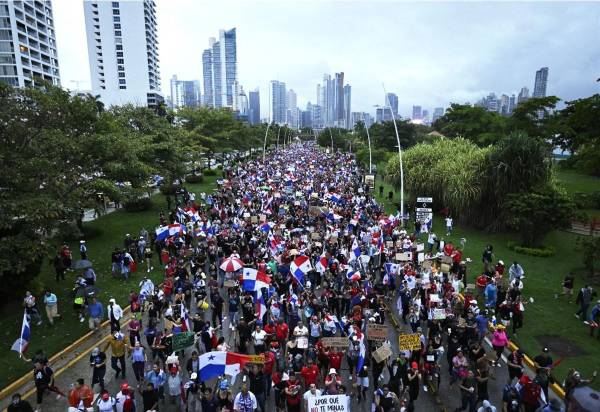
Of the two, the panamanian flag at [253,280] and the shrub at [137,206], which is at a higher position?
the panamanian flag at [253,280]

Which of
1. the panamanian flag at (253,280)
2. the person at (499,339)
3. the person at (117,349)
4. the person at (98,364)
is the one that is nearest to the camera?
the person at (98,364)

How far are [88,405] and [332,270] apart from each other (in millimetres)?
9960

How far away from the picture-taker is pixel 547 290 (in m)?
18.7

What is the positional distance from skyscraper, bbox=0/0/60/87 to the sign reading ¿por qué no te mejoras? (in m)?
79.8

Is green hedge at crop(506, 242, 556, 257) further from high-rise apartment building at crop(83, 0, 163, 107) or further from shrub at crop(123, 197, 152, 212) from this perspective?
high-rise apartment building at crop(83, 0, 163, 107)

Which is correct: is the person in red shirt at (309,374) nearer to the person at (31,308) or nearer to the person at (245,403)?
the person at (245,403)

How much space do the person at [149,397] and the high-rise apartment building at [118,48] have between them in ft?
416

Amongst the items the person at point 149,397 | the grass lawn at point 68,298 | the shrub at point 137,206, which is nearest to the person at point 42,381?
the grass lawn at point 68,298

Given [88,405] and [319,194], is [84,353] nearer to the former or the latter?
Result: [88,405]

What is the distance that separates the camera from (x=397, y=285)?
60.3ft

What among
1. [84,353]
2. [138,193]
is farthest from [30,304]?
[138,193]

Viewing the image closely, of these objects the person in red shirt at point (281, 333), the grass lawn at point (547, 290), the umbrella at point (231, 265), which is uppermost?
the umbrella at point (231, 265)

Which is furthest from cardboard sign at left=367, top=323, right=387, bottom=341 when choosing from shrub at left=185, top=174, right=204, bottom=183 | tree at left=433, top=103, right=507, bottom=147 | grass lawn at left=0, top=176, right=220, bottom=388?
tree at left=433, top=103, right=507, bottom=147

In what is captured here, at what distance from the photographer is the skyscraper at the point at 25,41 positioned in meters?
77.9
